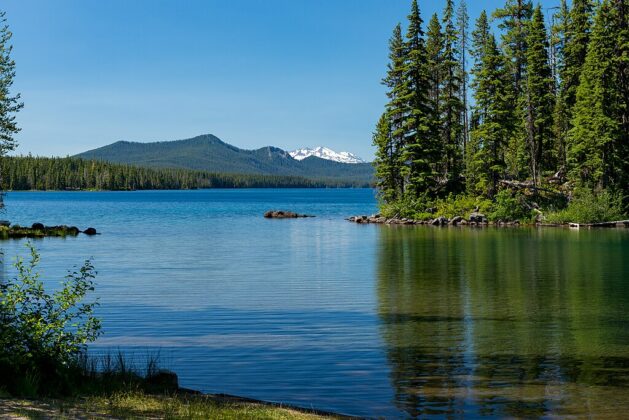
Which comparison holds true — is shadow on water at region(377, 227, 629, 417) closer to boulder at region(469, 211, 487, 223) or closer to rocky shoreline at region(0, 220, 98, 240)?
boulder at region(469, 211, 487, 223)

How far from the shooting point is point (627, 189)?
210ft

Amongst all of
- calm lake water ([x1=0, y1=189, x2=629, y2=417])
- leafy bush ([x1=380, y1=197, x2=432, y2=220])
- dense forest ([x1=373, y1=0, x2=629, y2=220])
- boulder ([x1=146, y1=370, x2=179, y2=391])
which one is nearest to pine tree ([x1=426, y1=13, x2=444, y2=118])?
dense forest ([x1=373, y1=0, x2=629, y2=220])

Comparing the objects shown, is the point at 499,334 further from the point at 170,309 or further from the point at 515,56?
the point at 515,56

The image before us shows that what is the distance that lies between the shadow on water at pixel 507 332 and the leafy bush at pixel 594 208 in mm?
23258

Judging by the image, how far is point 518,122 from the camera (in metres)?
74.8

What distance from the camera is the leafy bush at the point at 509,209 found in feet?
219

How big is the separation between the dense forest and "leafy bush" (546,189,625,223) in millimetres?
139

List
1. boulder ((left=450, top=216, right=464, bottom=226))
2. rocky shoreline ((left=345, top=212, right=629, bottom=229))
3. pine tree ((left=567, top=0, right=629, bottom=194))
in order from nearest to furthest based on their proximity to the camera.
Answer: rocky shoreline ((left=345, top=212, right=629, bottom=229))
pine tree ((left=567, top=0, right=629, bottom=194))
boulder ((left=450, top=216, right=464, bottom=226))

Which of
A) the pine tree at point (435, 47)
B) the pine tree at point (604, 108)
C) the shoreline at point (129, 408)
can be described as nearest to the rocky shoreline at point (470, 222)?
the pine tree at point (604, 108)

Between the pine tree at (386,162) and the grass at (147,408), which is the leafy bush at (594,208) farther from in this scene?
the grass at (147,408)

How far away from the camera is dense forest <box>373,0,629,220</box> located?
6250cm

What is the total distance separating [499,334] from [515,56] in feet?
215

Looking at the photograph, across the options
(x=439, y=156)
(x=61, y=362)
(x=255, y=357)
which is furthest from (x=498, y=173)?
(x=61, y=362)

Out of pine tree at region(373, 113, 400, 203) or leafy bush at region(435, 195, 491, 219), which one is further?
pine tree at region(373, 113, 400, 203)
